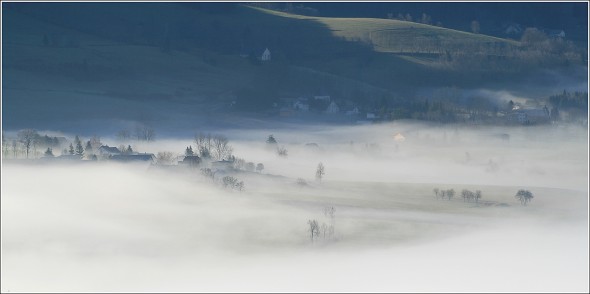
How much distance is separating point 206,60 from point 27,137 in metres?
32.3

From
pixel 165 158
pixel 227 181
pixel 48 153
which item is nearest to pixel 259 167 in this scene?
pixel 165 158

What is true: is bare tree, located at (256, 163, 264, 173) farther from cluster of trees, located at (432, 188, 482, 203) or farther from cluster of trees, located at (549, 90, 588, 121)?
cluster of trees, located at (549, 90, 588, 121)

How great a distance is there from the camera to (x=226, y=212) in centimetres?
5525

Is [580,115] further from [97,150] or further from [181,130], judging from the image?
[97,150]

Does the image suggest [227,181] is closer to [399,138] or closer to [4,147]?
[4,147]

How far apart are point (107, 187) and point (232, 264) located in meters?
13.7

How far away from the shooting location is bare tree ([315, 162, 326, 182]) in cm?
6631

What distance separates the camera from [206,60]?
4198 inches

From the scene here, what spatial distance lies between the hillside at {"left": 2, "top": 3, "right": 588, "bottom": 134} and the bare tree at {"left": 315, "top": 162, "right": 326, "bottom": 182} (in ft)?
67.5

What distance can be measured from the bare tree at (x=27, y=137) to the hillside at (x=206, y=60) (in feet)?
24.8

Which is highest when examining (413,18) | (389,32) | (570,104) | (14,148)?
(413,18)

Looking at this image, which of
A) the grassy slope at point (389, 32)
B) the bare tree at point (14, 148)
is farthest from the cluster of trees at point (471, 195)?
the grassy slope at point (389, 32)

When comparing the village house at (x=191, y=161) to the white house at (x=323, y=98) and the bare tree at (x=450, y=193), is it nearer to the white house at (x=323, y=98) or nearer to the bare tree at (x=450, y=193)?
the bare tree at (x=450, y=193)

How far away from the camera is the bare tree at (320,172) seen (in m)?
66.3
